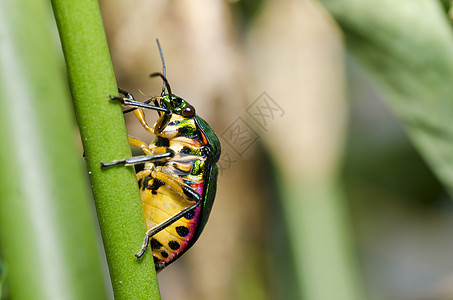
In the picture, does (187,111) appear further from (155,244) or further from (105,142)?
(105,142)

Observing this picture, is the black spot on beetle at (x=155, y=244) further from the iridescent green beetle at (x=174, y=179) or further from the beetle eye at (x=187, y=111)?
the beetle eye at (x=187, y=111)

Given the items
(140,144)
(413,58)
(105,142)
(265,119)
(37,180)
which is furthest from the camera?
(265,119)

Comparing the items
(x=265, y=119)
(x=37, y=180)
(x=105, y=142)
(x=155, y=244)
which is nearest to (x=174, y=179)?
(x=155, y=244)

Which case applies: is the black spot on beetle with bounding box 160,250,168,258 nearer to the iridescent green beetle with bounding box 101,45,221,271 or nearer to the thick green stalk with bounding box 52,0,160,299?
the iridescent green beetle with bounding box 101,45,221,271

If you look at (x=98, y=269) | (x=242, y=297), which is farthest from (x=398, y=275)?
(x=98, y=269)

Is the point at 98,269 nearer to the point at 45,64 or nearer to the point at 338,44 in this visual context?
the point at 45,64

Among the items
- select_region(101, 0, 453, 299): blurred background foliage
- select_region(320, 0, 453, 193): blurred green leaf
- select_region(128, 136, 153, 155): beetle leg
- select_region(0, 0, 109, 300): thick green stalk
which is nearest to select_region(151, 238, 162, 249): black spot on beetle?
select_region(128, 136, 153, 155): beetle leg
